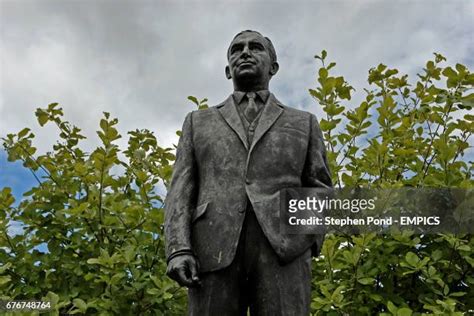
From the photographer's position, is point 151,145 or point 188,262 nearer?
point 188,262

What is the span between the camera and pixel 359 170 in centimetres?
588

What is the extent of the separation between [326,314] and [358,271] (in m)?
0.43

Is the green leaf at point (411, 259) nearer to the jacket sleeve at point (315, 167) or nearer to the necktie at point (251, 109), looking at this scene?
the jacket sleeve at point (315, 167)

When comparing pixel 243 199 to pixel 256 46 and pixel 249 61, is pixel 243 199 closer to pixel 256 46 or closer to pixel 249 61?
pixel 249 61

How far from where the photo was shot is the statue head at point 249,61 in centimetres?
380

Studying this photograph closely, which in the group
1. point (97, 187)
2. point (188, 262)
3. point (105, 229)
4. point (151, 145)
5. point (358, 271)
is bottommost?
point (188, 262)

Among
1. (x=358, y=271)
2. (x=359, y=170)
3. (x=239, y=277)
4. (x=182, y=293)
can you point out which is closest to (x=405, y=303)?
(x=358, y=271)

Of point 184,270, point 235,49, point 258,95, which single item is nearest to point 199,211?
point 184,270

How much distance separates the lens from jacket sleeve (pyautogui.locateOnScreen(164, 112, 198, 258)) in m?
3.34

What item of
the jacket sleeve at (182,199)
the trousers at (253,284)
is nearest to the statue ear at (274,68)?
the jacket sleeve at (182,199)

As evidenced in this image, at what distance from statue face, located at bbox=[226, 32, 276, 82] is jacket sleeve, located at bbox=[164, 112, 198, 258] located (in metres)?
0.42

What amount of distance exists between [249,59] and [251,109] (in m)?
0.31

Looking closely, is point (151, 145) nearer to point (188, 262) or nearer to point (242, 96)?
point (242, 96)

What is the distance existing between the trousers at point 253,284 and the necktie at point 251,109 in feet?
2.04
